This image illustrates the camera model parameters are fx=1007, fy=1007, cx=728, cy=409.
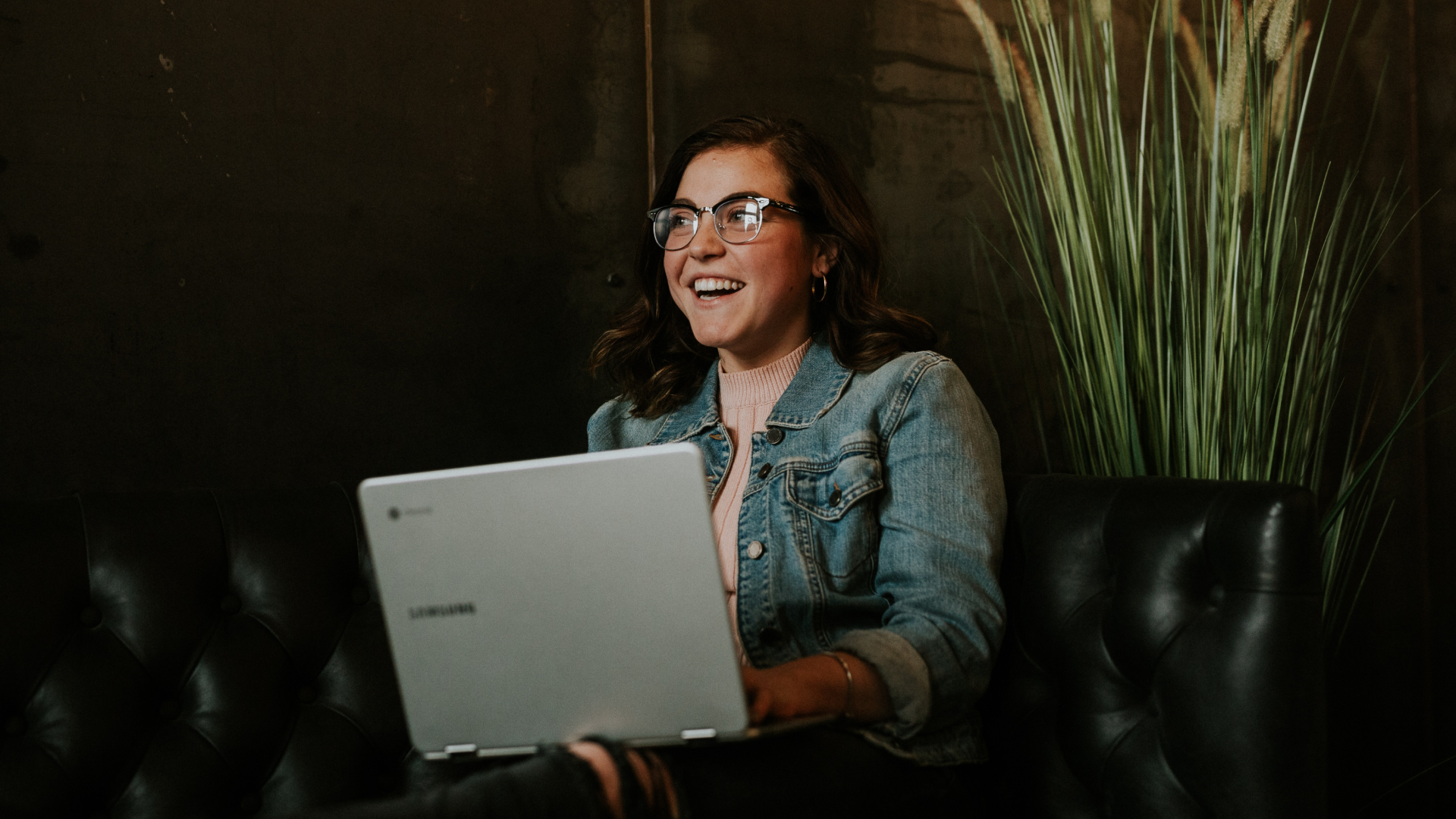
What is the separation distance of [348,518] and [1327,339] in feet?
5.23

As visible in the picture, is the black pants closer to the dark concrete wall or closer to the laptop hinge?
the laptop hinge

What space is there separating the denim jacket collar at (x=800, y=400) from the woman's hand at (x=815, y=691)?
0.47 meters

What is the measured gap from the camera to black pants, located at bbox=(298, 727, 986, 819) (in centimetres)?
77

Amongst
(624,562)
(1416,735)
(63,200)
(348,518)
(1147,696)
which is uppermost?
(63,200)

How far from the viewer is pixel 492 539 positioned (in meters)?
0.85

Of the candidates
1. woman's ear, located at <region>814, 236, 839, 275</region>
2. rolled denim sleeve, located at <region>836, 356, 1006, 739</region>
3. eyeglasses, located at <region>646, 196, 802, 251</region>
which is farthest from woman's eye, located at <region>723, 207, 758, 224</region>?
rolled denim sleeve, located at <region>836, 356, 1006, 739</region>

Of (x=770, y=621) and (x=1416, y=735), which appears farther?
(x=1416, y=735)

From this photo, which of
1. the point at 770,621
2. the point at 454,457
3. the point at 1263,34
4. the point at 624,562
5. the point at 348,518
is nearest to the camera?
the point at 624,562

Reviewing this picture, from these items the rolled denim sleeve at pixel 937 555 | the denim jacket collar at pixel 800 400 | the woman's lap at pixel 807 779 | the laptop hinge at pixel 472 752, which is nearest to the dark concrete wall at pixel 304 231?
the denim jacket collar at pixel 800 400

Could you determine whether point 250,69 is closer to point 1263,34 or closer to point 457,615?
point 457,615

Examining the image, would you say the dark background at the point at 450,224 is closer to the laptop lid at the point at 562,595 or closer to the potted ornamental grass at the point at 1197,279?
the potted ornamental grass at the point at 1197,279

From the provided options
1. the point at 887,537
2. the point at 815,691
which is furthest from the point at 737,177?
the point at 815,691

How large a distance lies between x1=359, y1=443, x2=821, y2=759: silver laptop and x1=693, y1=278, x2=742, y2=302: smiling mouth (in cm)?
79

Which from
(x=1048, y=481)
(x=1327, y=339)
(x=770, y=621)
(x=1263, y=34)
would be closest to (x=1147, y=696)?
(x=1048, y=481)
